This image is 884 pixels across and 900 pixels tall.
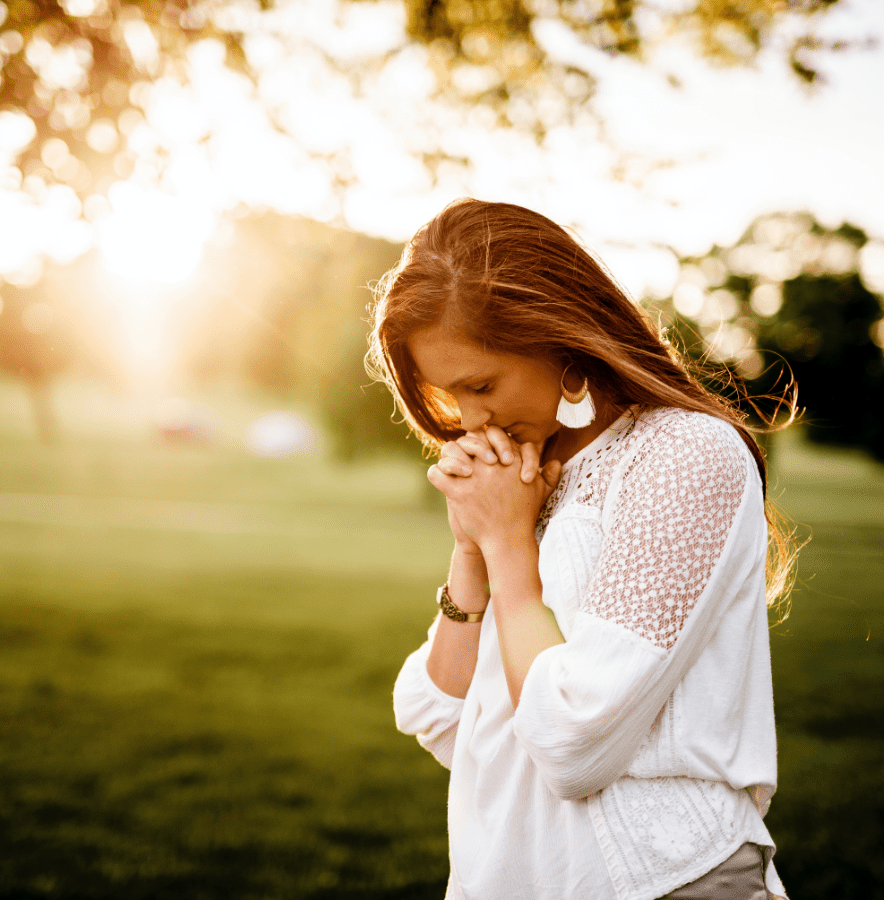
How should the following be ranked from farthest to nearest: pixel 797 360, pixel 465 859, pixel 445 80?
pixel 797 360 → pixel 445 80 → pixel 465 859

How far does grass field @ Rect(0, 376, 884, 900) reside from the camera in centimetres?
454

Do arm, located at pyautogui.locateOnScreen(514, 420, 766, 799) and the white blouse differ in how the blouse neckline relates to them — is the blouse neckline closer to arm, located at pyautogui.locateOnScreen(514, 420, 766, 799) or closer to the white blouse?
the white blouse

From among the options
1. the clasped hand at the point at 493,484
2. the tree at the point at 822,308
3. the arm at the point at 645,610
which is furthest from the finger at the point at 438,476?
the tree at the point at 822,308

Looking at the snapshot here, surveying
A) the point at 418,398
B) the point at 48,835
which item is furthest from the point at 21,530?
the point at 418,398

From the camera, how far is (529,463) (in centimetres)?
190

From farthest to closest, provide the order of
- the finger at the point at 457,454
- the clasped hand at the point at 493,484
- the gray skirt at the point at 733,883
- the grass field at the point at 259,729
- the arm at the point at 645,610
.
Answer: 1. the grass field at the point at 259,729
2. the finger at the point at 457,454
3. the clasped hand at the point at 493,484
4. the gray skirt at the point at 733,883
5. the arm at the point at 645,610

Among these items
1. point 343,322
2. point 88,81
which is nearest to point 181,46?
point 88,81

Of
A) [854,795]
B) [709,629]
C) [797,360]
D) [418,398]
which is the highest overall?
[797,360]

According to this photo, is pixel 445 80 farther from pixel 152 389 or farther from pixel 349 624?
pixel 152 389

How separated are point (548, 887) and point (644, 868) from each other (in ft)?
0.79

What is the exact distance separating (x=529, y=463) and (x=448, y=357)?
0.35 m

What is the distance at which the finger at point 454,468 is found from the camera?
6.20ft

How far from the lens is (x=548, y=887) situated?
66.2 inches

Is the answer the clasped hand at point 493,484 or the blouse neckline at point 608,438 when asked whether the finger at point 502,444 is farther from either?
the blouse neckline at point 608,438
